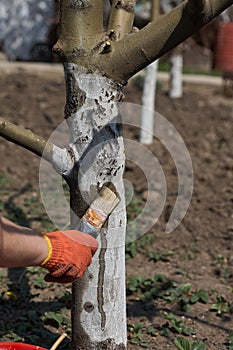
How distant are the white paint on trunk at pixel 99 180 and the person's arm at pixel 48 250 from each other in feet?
1.20

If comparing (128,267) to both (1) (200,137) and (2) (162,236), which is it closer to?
(2) (162,236)

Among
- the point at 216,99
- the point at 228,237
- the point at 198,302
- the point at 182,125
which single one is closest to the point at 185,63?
Result: the point at 216,99

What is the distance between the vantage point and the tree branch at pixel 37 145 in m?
2.62

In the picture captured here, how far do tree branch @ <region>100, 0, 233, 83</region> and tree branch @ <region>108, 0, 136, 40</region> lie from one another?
183mm

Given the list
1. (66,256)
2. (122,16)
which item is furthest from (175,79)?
(66,256)

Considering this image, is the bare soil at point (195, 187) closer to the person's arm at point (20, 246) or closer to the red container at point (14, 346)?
the red container at point (14, 346)

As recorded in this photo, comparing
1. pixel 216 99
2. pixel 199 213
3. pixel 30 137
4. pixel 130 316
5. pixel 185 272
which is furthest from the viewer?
pixel 216 99

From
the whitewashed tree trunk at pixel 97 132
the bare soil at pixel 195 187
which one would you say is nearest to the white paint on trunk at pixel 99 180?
the whitewashed tree trunk at pixel 97 132

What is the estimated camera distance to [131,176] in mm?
6270

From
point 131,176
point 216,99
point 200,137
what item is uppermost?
point 216,99

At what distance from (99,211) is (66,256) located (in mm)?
452

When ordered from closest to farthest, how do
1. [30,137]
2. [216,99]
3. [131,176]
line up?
[30,137]
[131,176]
[216,99]

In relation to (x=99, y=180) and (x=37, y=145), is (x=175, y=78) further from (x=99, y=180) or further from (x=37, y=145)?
(x=37, y=145)

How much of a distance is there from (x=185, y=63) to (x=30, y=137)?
47.8 ft
